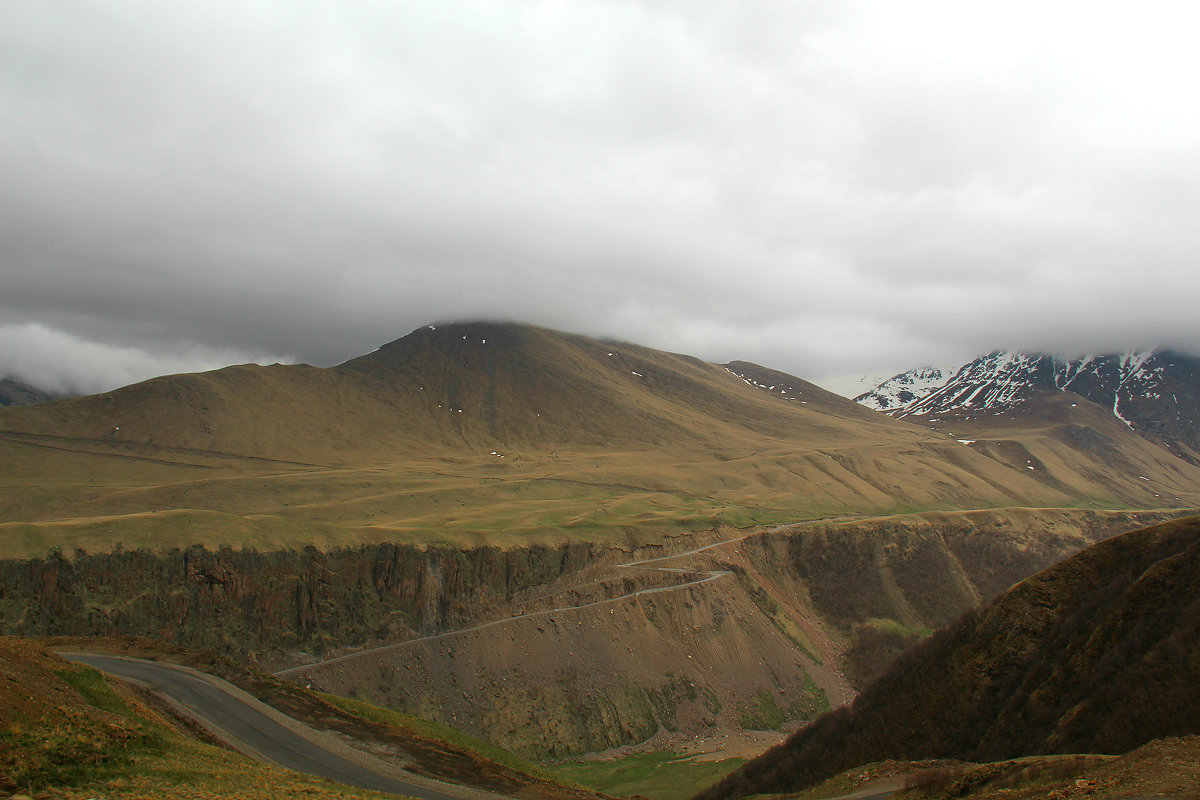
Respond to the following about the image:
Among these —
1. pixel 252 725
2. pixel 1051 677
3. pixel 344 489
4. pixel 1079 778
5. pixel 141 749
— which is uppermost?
pixel 344 489

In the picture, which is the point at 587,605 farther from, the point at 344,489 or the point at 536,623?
the point at 344,489

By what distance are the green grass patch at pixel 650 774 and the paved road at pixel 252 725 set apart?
31861mm

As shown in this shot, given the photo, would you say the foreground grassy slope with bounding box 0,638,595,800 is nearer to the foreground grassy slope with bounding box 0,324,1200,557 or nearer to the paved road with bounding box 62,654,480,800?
the paved road with bounding box 62,654,480,800

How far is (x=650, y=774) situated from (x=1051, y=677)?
129ft

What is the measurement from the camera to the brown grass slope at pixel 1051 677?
28719mm

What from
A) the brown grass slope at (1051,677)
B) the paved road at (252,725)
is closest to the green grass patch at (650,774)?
the brown grass slope at (1051,677)

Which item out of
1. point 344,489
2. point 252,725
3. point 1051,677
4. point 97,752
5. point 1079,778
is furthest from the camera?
point 344,489

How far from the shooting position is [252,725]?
35.0m

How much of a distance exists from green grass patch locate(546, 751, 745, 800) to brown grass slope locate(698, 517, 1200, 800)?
1561 cm

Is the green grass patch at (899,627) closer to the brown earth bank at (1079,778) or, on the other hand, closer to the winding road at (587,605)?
the winding road at (587,605)

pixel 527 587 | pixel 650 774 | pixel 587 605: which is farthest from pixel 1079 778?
pixel 527 587

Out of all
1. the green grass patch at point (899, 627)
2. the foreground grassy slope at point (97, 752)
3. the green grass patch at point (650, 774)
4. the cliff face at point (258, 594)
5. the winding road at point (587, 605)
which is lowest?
the green grass patch at point (650, 774)

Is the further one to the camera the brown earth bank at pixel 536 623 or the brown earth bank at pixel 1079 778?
the brown earth bank at pixel 536 623

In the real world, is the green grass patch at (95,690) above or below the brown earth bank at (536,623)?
above
